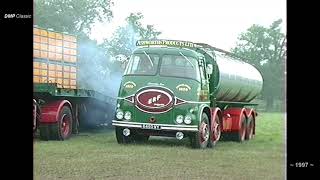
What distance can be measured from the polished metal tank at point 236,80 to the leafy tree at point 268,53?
0.34 ft

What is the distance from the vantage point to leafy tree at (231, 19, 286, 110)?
449cm

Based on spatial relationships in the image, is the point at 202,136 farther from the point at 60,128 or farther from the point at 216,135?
the point at 60,128

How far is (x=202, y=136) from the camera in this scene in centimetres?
475

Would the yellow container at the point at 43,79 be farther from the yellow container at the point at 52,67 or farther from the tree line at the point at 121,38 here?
the tree line at the point at 121,38

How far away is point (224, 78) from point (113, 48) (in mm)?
1027

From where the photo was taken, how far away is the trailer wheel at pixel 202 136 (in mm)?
4695

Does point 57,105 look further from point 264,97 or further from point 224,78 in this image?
point 264,97

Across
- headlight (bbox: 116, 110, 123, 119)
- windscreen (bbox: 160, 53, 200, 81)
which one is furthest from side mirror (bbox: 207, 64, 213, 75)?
headlight (bbox: 116, 110, 123, 119)

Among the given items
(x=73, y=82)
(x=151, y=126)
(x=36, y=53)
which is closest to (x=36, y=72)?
(x=36, y=53)

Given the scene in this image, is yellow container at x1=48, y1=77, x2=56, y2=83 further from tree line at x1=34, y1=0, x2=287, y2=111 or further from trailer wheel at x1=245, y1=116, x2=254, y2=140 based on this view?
trailer wheel at x1=245, y1=116, x2=254, y2=140

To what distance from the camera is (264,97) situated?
15.4ft

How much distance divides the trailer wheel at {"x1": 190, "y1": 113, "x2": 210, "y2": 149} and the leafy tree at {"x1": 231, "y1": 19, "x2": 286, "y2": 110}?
49 centimetres

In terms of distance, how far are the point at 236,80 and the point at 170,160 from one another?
117 cm
